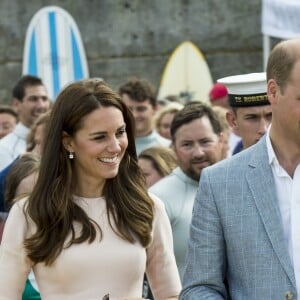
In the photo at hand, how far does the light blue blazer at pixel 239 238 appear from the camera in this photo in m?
4.18

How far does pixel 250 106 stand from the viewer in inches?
251

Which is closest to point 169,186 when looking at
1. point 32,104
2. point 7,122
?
point 32,104

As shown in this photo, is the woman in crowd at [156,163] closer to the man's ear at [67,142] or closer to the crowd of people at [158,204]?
the crowd of people at [158,204]

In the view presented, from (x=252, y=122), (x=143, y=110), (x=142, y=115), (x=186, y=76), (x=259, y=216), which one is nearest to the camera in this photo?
(x=259, y=216)

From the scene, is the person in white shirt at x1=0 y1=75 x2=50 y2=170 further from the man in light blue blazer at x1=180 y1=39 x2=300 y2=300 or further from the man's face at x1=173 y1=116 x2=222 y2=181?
the man in light blue blazer at x1=180 y1=39 x2=300 y2=300

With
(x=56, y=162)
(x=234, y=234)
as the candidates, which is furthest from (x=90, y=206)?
(x=234, y=234)

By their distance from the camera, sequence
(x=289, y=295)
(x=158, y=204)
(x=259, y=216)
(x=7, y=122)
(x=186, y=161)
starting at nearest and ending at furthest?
(x=289, y=295)
(x=259, y=216)
(x=158, y=204)
(x=186, y=161)
(x=7, y=122)

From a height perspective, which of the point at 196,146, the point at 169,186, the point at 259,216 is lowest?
the point at 169,186

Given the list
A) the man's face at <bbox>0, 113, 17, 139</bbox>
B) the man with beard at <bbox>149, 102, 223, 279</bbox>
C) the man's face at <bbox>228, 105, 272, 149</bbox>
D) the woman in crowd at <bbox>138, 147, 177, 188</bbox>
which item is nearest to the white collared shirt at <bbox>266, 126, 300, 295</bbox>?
the man's face at <bbox>228, 105, 272, 149</bbox>

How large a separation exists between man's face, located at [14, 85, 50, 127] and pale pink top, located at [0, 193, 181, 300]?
230 inches

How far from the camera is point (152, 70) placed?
1462cm

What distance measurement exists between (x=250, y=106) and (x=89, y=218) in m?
1.53

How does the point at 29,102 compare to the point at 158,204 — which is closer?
the point at 158,204

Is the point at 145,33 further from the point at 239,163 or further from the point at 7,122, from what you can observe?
the point at 239,163
